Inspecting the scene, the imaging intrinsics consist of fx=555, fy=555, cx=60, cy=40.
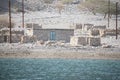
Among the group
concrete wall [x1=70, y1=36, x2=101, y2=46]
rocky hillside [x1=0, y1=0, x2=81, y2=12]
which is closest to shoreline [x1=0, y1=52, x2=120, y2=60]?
concrete wall [x1=70, y1=36, x2=101, y2=46]

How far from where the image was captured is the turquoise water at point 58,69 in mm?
39094

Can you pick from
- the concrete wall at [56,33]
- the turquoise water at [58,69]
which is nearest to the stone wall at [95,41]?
the concrete wall at [56,33]

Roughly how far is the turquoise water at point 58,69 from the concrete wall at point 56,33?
901 centimetres

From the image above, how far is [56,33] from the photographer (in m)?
58.1

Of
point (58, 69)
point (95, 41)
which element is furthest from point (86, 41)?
point (58, 69)

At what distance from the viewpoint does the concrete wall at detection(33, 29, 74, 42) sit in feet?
190

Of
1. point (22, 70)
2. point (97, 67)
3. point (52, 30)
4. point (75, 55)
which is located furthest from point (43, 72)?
point (52, 30)

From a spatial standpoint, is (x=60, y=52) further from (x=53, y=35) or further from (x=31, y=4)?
(x=31, y=4)

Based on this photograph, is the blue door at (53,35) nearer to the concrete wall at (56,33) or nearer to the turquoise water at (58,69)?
the concrete wall at (56,33)

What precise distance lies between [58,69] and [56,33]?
14537mm

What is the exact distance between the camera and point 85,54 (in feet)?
167

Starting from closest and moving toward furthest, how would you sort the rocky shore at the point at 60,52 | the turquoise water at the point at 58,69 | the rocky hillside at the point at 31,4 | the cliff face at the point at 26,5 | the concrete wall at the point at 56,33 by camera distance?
the turquoise water at the point at 58,69, the rocky shore at the point at 60,52, the concrete wall at the point at 56,33, the cliff face at the point at 26,5, the rocky hillside at the point at 31,4

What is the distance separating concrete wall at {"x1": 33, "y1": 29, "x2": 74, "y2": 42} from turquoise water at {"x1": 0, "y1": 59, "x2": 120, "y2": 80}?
901 centimetres

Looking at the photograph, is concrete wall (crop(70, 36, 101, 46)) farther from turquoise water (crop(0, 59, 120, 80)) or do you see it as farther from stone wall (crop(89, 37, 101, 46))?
turquoise water (crop(0, 59, 120, 80))
